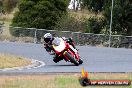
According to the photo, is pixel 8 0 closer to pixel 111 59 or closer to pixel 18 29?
pixel 18 29

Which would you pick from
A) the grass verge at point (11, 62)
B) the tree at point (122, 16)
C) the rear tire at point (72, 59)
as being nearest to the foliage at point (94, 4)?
the tree at point (122, 16)

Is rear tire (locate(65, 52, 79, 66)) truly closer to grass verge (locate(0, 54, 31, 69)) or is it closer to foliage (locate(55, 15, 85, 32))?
grass verge (locate(0, 54, 31, 69))

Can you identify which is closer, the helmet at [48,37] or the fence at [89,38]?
the helmet at [48,37]

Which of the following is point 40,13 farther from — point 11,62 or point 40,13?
point 11,62

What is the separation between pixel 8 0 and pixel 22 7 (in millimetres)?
35328

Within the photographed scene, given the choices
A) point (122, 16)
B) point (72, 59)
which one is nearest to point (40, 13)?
point (122, 16)

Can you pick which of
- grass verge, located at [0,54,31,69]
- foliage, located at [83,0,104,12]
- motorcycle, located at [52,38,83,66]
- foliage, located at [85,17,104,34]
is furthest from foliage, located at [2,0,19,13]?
motorcycle, located at [52,38,83,66]

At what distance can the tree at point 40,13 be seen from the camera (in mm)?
42719

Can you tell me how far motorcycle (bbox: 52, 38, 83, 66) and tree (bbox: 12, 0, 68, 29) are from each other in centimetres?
2095

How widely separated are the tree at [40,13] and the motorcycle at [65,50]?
2095 cm

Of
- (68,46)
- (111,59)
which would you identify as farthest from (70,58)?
(111,59)

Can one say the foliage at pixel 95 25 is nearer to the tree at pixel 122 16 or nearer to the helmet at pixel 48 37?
the tree at pixel 122 16

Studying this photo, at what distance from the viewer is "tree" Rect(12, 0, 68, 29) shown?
4272cm

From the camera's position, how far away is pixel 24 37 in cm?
3809
